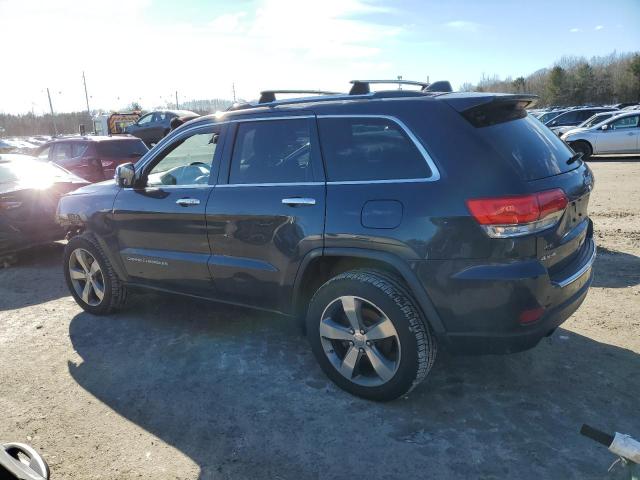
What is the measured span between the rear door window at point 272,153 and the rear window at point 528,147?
117 cm

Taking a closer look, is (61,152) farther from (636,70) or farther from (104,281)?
(636,70)

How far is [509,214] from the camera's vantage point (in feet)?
8.89

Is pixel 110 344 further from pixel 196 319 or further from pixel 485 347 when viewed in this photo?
pixel 485 347

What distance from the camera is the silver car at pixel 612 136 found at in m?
16.5

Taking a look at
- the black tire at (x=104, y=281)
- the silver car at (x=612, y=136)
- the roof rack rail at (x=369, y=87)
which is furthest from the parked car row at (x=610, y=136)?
the black tire at (x=104, y=281)

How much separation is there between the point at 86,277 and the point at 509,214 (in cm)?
395

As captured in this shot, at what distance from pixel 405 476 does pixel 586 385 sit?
1.53 meters

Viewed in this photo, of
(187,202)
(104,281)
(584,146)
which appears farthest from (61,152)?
(584,146)

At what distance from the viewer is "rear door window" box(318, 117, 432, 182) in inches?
119

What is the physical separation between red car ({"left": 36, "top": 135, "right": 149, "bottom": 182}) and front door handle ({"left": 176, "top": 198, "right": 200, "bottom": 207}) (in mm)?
7167

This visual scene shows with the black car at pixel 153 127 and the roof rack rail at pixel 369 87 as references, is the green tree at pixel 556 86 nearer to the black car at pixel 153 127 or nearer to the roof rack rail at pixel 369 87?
the black car at pixel 153 127

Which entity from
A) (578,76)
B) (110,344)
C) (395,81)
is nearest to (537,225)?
(395,81)

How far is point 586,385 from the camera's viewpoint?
10.9 feet

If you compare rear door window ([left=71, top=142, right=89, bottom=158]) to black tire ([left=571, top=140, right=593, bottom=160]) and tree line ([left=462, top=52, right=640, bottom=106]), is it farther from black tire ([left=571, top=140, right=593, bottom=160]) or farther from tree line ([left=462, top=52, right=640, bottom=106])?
tree line ([left=462, top=52, right=640, bottom=106])
